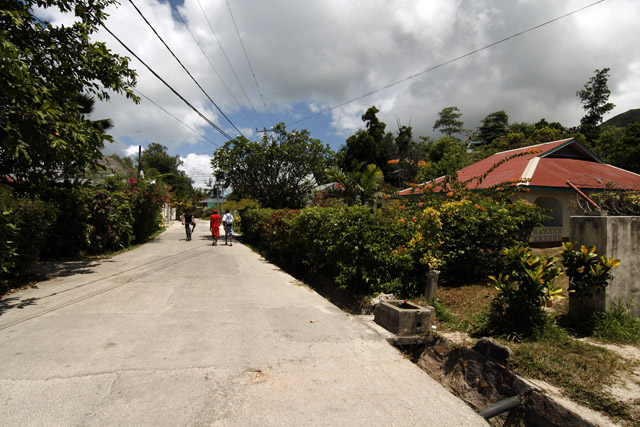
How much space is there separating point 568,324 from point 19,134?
357 inches

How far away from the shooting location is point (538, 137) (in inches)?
1252

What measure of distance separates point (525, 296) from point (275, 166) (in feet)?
61.1

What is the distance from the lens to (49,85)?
7.86 meters

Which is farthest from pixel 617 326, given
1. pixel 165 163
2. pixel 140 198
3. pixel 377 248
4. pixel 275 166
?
pixel 165 163

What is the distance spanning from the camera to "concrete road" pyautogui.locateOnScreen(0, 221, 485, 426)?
9.69 ft

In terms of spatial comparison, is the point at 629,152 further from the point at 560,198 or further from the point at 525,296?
the point at 525,296

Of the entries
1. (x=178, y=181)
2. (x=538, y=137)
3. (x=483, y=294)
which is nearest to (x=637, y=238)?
(x=483, y=294)

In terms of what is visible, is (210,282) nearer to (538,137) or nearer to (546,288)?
(546,288)

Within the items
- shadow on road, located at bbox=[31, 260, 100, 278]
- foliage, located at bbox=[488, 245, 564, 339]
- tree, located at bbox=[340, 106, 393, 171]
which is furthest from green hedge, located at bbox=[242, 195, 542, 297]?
tree, located at bbox=[340, 106, 393, 171]

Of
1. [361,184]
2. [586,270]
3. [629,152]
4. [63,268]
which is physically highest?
[629,152]

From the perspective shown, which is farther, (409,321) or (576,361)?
(409,321)

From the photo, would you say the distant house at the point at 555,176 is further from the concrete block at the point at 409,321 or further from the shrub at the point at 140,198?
the shrub at the point at 140,198

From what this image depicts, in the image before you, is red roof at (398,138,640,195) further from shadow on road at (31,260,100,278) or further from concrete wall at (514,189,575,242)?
shadow on road at (31,260,100,278)

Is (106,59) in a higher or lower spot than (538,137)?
lower
